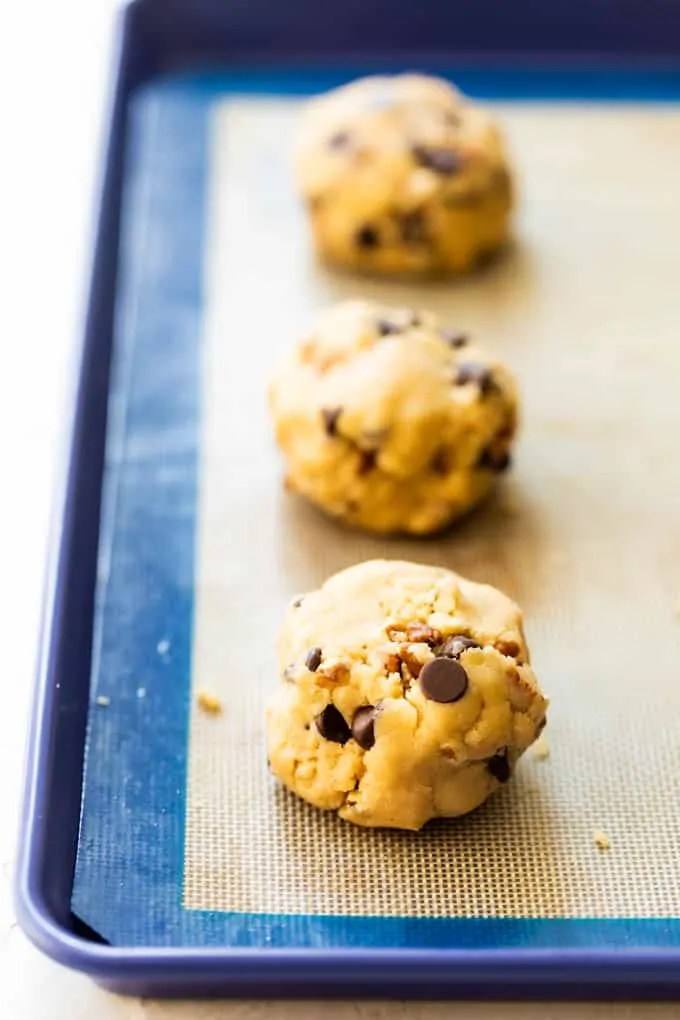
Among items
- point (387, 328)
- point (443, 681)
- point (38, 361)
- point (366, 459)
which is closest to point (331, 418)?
point (366, 459)

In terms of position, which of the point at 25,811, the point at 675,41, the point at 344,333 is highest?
the point at 675,41

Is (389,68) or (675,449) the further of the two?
(389,68)

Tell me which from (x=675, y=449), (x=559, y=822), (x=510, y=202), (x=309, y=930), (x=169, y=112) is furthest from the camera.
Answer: (x=169, y=112)

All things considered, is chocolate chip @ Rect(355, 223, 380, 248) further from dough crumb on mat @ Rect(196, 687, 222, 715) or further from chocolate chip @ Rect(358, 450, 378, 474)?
dough crumb on mat @ Rect(196, 687, 222, 715)

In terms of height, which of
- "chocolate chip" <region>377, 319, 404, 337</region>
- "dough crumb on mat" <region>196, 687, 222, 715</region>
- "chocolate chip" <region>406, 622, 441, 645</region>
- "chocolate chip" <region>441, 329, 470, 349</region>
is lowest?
"dough crumb on mat" <region>196, 687, 222, 715</region>

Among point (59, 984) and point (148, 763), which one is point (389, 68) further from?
point (59, 984)

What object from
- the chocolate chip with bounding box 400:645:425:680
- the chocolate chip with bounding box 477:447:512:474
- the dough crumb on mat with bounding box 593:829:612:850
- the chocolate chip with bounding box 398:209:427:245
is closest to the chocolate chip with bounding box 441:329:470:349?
the chocolate chip with bounding box 477:447:512:474

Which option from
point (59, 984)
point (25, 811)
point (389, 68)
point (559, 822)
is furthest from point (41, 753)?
point (389, 68)

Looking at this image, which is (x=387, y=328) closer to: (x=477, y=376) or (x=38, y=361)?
(x=477, y=376)
